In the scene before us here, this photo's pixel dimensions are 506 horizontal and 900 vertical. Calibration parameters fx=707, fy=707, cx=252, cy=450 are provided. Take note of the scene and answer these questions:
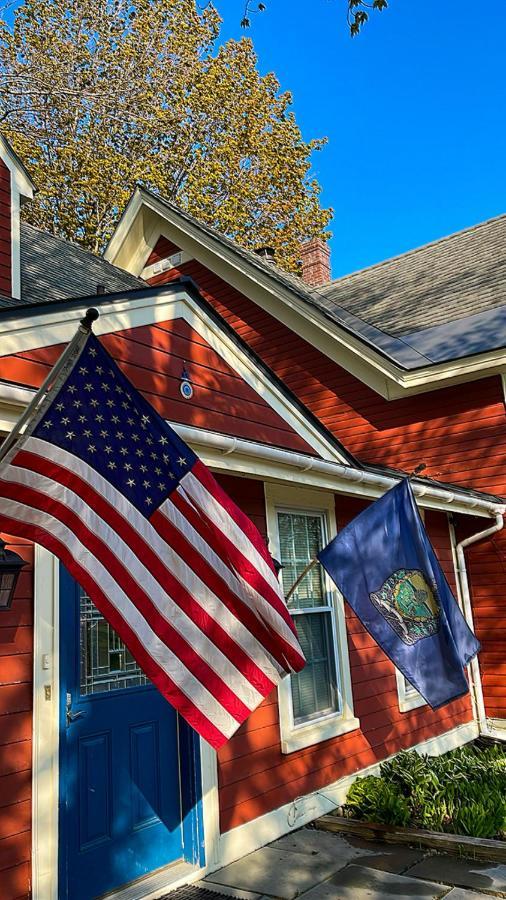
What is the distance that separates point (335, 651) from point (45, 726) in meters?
3.25

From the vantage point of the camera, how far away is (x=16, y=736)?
3779 mm

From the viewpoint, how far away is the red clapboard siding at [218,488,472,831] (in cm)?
521

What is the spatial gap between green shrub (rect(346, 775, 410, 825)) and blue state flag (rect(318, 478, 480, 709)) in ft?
6.63

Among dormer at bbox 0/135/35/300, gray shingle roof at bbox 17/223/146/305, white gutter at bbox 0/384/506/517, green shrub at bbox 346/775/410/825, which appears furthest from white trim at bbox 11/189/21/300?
green shrub at bbox 346/775/410/825

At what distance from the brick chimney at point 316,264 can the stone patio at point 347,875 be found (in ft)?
40.5

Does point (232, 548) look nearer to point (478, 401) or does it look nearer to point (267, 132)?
point (478, 401)

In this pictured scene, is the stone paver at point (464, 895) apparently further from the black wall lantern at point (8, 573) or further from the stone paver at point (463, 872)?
the black wall lantern at point (8, 573)

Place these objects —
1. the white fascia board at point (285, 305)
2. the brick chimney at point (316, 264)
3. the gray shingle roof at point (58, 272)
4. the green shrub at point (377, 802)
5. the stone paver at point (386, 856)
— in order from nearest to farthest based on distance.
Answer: the stone paver at point (386, 856) → the green shrub at point (377, 802) → the gray shingle roof at point (58, 272) → the white fascia board at point (285, 305) → the brick chimney at point (316, 264)

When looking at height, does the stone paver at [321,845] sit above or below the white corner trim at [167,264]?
below

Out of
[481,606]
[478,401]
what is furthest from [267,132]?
[481,606]

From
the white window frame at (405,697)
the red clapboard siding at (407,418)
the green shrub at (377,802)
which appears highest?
the red clapboard siding at (407,418)

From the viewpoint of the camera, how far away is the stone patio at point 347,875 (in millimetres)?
4413

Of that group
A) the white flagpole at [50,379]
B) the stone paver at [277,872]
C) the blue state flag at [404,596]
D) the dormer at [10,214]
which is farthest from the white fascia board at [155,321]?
the stone paver at [277,872]

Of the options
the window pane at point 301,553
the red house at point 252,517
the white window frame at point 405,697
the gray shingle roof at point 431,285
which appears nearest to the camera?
the red house at point 252,517
